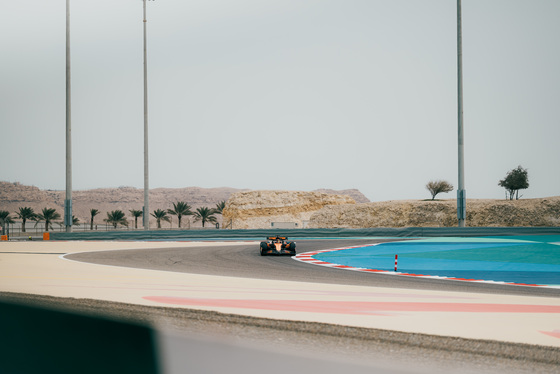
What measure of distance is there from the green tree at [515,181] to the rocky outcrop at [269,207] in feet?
113

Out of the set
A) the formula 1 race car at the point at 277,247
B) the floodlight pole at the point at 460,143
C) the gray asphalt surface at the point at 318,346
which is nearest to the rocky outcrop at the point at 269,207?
the floodlight pole at the point at 460,143

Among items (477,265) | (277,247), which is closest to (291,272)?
(477,265)

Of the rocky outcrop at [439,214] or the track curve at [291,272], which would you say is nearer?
the track curve at [291,272]

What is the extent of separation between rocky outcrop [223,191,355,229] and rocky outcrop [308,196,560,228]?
1449 centimetres

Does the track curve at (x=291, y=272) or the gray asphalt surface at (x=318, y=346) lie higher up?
the gray asphalt surface at (x=318, y=346)

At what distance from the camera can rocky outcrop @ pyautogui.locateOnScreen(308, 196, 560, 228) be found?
72.1 metres

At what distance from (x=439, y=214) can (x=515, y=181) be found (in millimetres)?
11544

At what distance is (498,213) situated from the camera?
74.1 metres

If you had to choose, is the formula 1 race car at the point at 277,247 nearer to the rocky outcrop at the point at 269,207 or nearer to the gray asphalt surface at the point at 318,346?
the gray asphalt surface at the point at 318,346

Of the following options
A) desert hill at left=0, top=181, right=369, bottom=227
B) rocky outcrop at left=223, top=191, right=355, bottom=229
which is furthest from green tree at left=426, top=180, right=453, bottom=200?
desert hill at left=0, top=181, right=369, bottom=227

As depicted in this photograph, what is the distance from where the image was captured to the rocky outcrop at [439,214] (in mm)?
72062

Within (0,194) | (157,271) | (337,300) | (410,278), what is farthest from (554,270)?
(0,194)

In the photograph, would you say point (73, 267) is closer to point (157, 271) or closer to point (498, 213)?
point (157, 271)

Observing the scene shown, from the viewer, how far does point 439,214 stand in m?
78.6
